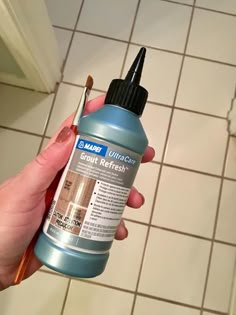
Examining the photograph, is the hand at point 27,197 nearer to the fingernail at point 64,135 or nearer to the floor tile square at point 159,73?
the fingernail at point 64,135

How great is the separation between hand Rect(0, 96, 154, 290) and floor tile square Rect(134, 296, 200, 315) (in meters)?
0.39

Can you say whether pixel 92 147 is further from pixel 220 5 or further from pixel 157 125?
pixel 220 5

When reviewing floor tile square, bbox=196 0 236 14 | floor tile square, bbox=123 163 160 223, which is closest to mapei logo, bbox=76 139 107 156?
floor tile square, bbox=123 163 160 223

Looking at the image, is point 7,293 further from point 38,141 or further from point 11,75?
point 11,75

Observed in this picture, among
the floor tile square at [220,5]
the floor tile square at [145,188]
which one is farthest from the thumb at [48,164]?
the floor tile square at [220,5]

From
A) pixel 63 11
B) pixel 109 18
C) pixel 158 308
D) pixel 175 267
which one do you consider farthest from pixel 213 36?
pixel 158 308

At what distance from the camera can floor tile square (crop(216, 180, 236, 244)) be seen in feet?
2.99

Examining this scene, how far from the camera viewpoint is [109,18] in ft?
3.37

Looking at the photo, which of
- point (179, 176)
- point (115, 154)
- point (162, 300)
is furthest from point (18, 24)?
point (162, 300)

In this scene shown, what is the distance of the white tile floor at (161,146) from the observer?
0.88m

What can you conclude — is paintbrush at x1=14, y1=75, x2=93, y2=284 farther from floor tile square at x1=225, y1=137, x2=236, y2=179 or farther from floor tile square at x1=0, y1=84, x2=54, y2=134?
floor tile square at x1=225, y1=137, x2=236, y2=179

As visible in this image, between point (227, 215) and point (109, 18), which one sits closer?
point (227, 215)

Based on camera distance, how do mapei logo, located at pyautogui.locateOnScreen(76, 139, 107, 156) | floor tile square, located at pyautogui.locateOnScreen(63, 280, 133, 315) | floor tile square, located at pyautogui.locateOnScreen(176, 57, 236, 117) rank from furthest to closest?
floor tile square, located at pyautogui.locateOnScreen(176, 57, 236, 117) < floor tile square, located at pyautogui.locateOnScreen(63, 280, 133, 315) < mapei logo, located at pyautogui.locateOnScreen(76, 139, 107, 156)

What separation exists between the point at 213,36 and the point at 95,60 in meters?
0.33
